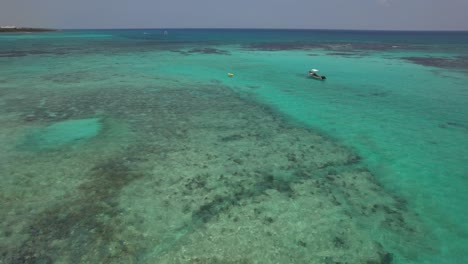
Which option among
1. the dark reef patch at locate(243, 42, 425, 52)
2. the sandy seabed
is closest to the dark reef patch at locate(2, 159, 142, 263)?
the sandy seabed

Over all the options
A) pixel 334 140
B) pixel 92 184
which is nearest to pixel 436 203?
pixel 334 140

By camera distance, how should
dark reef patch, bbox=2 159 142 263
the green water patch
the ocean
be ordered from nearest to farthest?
dark reef patch, bbox=2 159 142 263
the ocean
the green water patch

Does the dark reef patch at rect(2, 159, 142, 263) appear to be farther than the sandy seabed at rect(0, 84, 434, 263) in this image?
No

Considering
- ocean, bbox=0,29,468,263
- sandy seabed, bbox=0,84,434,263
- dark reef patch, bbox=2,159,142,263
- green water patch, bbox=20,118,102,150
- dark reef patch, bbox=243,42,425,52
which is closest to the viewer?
dark reef patch, bbox=2,159,142,263

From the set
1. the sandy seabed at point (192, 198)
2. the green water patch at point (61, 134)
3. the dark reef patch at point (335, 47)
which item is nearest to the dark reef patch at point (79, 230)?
the sandy seabed at point (192, 198)

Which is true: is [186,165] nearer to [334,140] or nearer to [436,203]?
[334,140]

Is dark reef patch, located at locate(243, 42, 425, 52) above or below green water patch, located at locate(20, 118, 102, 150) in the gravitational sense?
above

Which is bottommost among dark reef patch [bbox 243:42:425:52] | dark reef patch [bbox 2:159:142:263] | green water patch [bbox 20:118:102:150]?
dark reef patch [bbox 2:159:142:263]

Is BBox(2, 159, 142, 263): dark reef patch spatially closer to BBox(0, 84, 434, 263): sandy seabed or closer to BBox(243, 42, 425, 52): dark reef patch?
BBox(0, 84, 434, 263): sandy seabed

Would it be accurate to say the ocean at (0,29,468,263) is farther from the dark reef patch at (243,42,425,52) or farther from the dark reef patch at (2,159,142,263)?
the dark reef patch at (243,42,425,52)

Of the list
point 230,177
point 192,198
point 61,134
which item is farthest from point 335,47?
point 192,198
